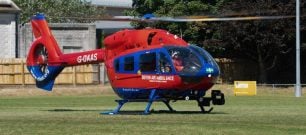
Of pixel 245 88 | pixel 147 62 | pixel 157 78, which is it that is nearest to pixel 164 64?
pixel 157 78

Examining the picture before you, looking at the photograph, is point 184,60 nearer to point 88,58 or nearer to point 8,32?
point 88,58

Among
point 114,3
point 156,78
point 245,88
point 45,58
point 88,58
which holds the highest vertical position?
point 114,3

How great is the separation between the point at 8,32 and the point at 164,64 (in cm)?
5251

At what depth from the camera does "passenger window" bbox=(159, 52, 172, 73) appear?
29.1 metres

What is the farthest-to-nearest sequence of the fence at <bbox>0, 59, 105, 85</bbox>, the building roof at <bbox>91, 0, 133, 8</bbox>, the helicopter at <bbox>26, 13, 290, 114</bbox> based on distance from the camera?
the building roof at <bbox>91, 0, 133, 8</bbox> < the fence at <bbox>0, 59, 105, 85</bbox> < the helicopter at <bbox>26, 13, 290, 114</bbox>

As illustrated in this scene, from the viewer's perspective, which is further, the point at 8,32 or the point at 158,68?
the point at 8,32

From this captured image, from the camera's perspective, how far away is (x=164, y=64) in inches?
1152

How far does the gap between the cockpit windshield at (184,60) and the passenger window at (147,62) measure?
69 centimetres

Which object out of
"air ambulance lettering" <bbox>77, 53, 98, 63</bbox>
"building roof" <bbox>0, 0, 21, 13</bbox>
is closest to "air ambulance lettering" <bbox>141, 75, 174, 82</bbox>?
"air ambulance lettering" <bbox>77, 53, 98, 63</bbox>

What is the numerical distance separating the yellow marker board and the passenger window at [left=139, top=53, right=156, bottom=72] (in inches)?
1389

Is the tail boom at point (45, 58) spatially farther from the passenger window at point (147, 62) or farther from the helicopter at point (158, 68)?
the passenger window at point (147, 62)

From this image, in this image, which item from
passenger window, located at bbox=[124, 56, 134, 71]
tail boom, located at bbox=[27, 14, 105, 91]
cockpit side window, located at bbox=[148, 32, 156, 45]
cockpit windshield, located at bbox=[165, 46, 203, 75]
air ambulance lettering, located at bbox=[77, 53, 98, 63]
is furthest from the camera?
tail boom, located at bbox=[27, 14, 105, 91]

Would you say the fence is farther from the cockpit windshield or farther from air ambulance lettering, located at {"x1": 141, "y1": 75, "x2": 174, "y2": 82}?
the cockpit windshield

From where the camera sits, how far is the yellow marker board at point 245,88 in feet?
211
